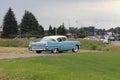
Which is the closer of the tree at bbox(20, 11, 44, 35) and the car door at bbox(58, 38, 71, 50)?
the car door at bbox(58, 38, 71, 50)

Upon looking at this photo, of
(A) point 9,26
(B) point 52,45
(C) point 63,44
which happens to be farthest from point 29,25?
(B) point 52,45

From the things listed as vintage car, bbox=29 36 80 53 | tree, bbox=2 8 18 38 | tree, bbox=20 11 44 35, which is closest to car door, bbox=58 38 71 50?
vintage car, bbox=29 36 80 53

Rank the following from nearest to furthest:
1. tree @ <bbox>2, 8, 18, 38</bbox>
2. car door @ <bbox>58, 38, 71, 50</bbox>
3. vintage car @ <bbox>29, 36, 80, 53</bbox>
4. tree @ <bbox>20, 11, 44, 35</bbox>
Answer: vintage car @ <bbox>29, 36, 80, 53</bbox> < car door @ <bbox>58, 38, 71, 50</bbox> < tree @ <bbox>2, 8, 18, 38</bbox> < tree @ <bbox>20, 11, 44, 35</bbox>

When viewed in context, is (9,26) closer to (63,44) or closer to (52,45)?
(63,44)

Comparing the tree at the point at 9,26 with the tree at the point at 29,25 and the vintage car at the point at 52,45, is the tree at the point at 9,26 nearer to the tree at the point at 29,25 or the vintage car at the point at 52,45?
the tree at the point at 29,25

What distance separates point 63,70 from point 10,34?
104 meters

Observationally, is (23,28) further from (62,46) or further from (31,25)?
(62,46)

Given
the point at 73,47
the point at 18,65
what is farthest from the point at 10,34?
the point at 18,65

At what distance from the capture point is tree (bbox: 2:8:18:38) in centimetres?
12244

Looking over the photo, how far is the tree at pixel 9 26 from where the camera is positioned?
12244cm

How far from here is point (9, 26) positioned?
12406 cm

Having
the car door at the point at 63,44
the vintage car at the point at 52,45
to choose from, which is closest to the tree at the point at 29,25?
the car door at the point at 63,44

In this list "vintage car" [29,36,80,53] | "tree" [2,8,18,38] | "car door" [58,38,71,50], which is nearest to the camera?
"vintage car" [29,36,80,53]

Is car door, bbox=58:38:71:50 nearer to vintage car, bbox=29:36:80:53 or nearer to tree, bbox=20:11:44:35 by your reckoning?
vintage car, bbox=29:36:80:53
